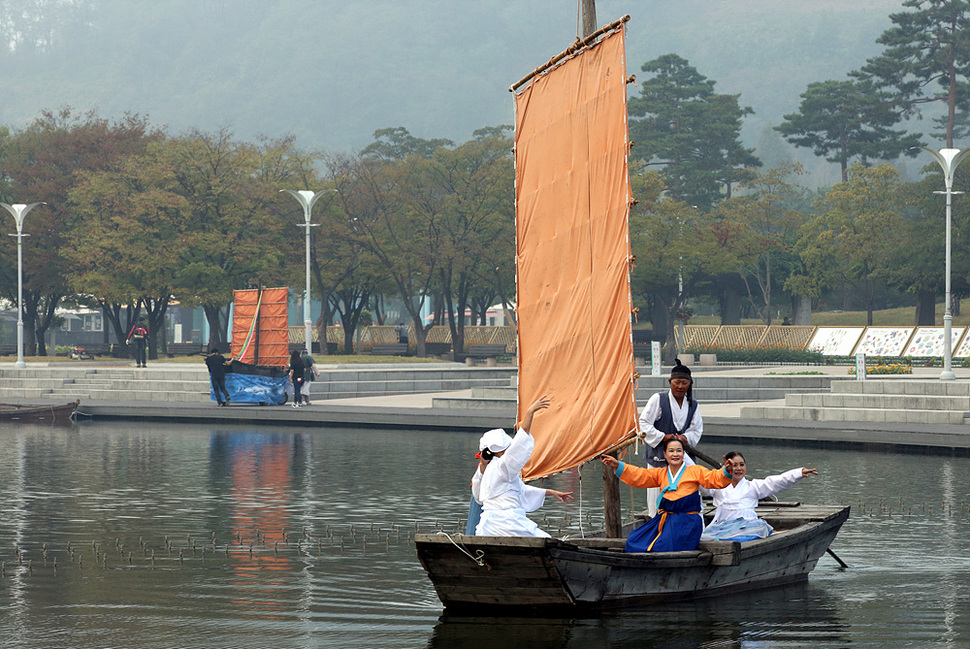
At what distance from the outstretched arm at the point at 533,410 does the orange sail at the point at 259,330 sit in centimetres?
2604

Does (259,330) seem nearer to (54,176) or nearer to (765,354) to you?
(54,176)

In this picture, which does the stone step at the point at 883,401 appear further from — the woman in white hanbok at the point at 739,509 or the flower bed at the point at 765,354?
the flower bed at the point at 765,354

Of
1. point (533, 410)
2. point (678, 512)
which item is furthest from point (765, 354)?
point (678, 512)

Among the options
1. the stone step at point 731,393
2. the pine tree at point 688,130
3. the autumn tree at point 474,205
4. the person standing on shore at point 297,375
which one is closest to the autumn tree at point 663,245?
the autumn tree at point 474,205

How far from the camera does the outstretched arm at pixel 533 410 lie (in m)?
10.3

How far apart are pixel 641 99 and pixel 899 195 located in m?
47.3

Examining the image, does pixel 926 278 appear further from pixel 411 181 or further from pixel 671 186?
pixel 671 186

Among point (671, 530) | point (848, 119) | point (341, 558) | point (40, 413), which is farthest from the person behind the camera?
point (848, 119)

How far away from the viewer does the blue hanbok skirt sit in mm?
9750

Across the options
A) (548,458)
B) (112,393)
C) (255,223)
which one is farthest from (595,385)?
(255,223)

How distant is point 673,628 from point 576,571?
82 centimetres

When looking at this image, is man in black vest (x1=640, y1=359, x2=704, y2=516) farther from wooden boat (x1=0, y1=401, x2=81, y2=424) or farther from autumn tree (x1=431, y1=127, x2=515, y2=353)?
autumn tree (x1=431, y1=127, x2=515, y2=353)

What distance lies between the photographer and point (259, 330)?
36781 millimetres

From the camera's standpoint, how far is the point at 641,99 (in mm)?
102812
